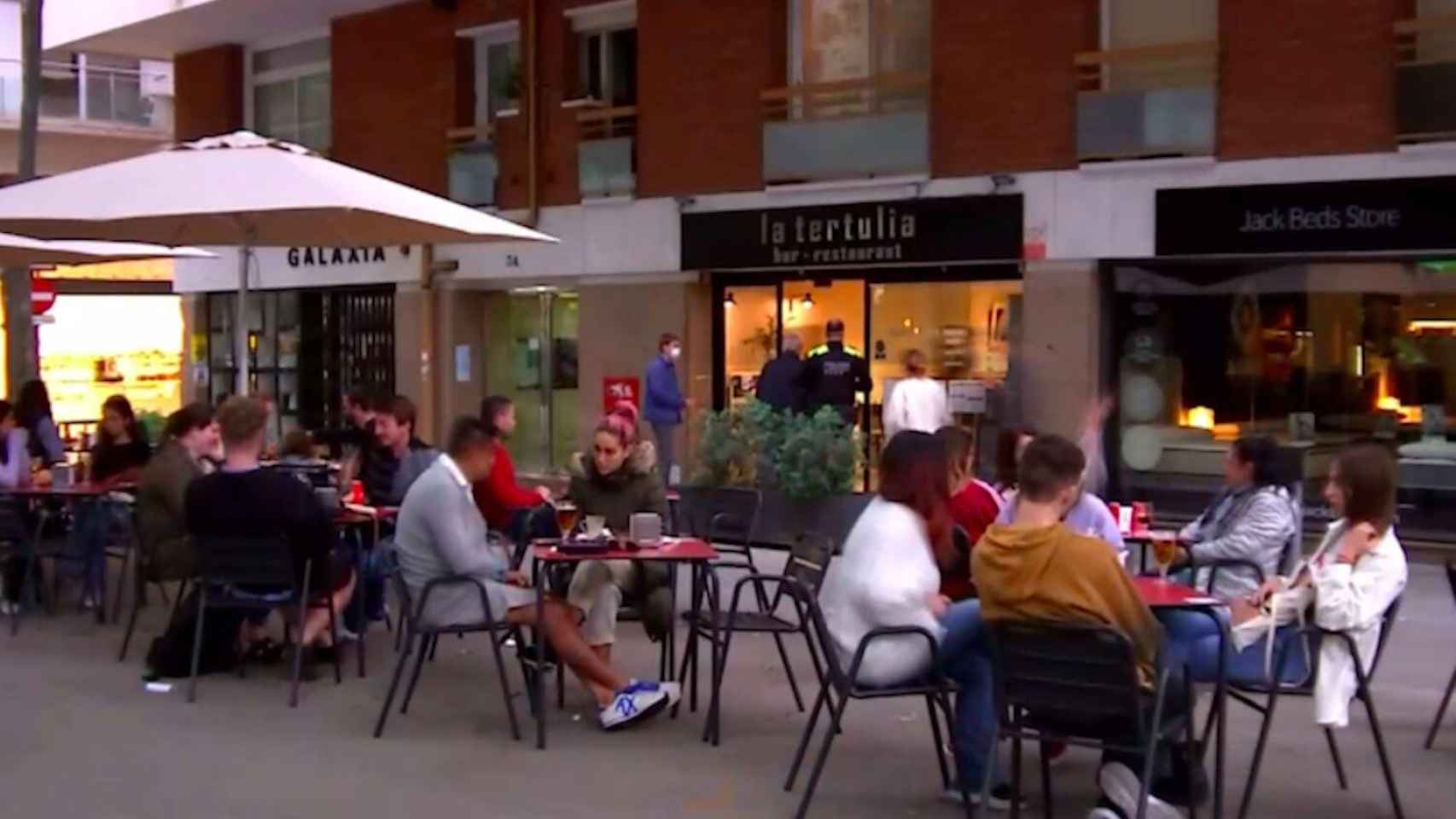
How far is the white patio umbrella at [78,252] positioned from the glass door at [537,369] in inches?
262

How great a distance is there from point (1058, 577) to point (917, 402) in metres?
10.1

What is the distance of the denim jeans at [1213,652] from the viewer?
20.4ft

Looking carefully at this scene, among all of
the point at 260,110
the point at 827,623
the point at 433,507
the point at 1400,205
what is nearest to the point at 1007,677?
the point at 827,623

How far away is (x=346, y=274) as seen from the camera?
22.9 meters

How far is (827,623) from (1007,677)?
94 cm

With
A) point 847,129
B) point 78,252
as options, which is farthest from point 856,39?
point 78,252

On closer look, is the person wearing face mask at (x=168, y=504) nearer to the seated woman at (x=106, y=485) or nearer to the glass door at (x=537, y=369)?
the seated woman at (x=106, y=485)

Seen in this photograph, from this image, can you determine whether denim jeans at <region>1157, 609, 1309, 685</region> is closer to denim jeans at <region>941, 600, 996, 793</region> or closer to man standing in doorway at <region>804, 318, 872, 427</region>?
denim jeans at <region>941, 600, 996, 793</region>

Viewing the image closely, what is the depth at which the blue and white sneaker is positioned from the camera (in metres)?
7.73

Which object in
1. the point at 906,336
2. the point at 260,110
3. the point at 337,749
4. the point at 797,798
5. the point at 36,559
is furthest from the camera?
the point at 260,110

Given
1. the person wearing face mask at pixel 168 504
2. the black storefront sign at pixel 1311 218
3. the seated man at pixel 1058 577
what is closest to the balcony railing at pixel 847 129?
the black storefront sign at pixel 1311 218

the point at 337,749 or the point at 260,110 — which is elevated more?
the point at 260,110

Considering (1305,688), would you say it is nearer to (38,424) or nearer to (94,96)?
(38,424)

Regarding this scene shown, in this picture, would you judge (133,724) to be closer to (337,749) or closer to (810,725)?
(337,749)
